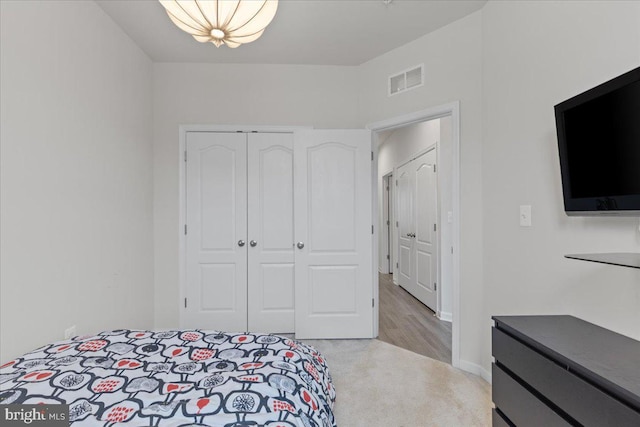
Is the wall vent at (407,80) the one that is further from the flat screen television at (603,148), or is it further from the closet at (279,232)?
the flat screen television at (603,148)

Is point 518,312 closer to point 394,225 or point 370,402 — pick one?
point 370,402

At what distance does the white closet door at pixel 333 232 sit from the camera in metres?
3.18

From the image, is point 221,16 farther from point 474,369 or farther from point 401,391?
point 474,369

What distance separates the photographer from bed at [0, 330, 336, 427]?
1.07 metres

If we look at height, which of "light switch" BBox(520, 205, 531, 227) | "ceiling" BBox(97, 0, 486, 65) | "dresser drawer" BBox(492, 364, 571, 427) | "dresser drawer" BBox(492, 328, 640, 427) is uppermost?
"ceiling" BBox(97, 0, 486, 65)

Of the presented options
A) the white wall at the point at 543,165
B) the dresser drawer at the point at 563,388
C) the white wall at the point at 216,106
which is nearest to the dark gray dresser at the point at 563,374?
the dresser drawer at the point at 563,388

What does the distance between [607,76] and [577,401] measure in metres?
1.38

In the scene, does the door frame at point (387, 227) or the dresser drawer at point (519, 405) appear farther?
the door frame at point (387, 227)

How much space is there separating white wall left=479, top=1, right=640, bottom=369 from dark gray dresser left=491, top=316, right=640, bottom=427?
23 centimetres

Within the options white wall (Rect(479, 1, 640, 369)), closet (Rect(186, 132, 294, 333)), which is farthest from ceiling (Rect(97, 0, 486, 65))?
closet (Rect(186, 132, 294, 333))

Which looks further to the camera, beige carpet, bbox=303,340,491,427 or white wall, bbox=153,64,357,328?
white wall, bbox=153,64,357,328

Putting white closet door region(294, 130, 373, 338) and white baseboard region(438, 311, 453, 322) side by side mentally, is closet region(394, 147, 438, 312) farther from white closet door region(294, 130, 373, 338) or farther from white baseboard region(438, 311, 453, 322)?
white closet door region(294, 130, 373, 338)

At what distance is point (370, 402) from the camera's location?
6.84ft

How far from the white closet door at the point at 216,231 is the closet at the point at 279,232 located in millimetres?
10
